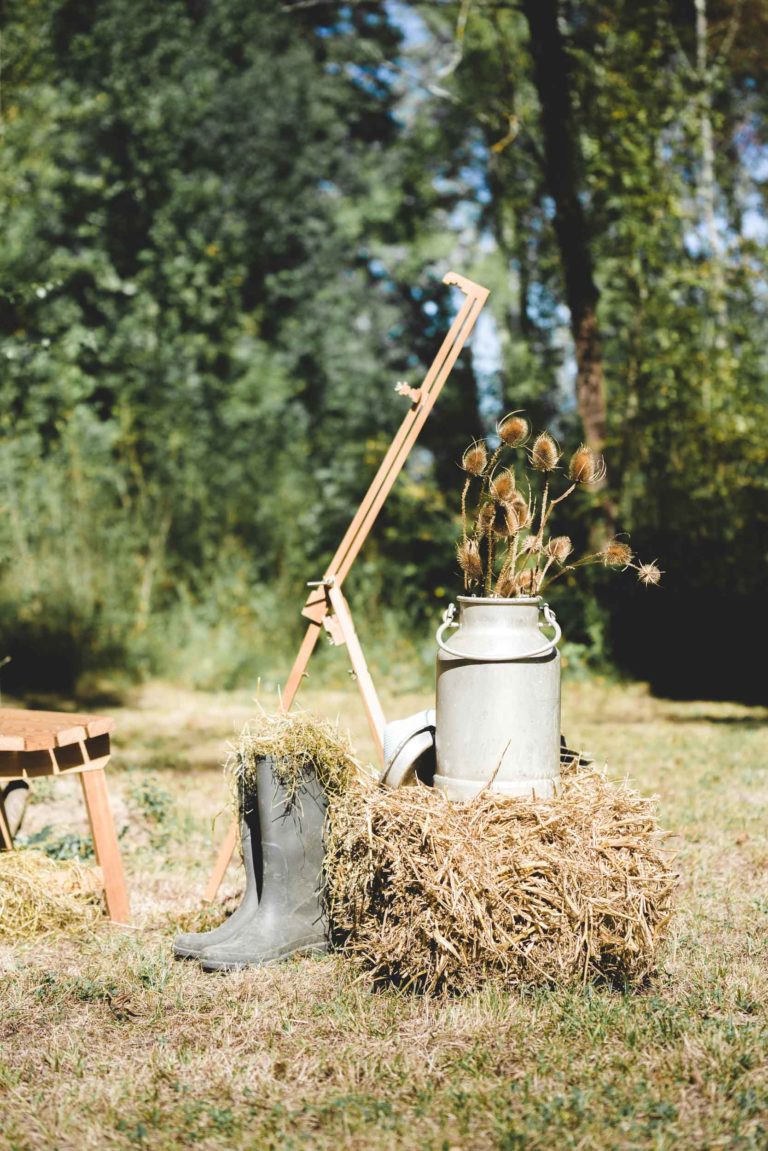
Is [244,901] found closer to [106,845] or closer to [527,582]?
[106,845]

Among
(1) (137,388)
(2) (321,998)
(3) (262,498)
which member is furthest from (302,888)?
(1) (137,388)

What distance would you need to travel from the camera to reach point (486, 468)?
10.5 feet

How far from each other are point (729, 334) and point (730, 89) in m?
7.96

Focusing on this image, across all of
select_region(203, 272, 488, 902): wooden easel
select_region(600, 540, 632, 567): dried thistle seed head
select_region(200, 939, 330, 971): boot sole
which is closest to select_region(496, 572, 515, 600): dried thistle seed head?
select_region(600, 540, 632, 567): dried thistle seed head

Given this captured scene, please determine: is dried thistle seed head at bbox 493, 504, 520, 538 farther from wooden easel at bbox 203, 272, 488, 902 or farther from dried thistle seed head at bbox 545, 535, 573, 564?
wooden easel at bbox 203, 272, 488, 902

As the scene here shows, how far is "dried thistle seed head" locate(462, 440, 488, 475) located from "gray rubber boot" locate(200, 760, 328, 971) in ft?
3.26

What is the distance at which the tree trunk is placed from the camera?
28.5 ft

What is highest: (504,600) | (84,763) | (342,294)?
(342,294)

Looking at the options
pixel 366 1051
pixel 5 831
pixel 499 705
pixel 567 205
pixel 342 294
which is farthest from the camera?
pixel 342 294

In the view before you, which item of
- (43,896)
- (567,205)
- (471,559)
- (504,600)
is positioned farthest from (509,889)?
(567,205)

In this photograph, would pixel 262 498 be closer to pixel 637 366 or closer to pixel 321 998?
pixel 637 366

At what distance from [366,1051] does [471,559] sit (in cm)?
125

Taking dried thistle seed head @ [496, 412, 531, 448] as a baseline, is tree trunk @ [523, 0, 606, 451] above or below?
above

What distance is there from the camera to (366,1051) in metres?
2.51
